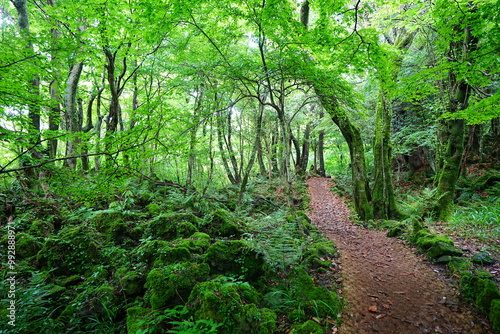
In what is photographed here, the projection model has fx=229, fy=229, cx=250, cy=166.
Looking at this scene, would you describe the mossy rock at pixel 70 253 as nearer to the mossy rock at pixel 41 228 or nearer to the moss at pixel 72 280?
the moss at pixel 72 280

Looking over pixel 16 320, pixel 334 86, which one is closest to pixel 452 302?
pixel 334 86

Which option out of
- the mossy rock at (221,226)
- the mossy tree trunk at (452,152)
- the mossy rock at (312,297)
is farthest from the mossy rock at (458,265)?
→ the mossy rock at (221,226)

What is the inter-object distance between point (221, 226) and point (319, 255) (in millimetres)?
2595

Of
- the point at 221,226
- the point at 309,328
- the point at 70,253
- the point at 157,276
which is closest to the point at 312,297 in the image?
the point at 309,328

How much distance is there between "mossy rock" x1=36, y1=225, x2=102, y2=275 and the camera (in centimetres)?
468

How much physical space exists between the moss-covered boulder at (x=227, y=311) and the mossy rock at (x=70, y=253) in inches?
115

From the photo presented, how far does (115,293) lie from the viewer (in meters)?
4.01

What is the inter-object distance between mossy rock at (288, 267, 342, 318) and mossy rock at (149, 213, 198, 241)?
2.83 m

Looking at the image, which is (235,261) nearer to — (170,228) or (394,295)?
(170,228)

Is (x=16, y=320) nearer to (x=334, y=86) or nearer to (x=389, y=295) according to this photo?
(x=389, y=295)

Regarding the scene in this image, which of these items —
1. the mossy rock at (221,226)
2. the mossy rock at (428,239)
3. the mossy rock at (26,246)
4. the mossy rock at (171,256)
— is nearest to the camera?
the mossy rock at (171,256)

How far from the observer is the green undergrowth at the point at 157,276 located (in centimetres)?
322

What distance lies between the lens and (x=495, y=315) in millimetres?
3230

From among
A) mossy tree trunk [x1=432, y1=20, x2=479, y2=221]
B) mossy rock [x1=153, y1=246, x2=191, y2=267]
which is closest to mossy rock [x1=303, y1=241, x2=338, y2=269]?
mossy rock [x1=153, y1=246, x2=191, y2=267]
